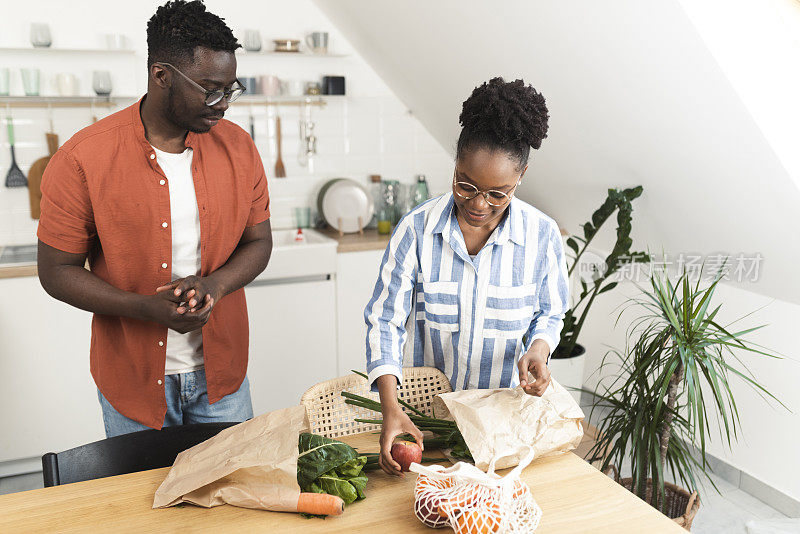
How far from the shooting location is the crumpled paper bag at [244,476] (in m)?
1.20

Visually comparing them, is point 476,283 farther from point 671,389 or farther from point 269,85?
point 269,85

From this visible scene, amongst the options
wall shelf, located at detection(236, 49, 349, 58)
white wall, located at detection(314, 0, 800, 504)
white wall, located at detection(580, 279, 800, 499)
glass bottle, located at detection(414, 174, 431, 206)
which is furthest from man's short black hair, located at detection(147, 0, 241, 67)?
glass bottle, located at detection(414, 174, 431, 206)

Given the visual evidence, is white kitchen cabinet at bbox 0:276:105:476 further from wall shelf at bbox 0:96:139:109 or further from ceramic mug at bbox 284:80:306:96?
ceramic mug at bbox 284:80:306:96

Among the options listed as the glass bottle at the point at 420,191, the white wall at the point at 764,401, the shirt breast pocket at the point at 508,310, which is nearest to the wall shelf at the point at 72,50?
the glass bottle at the point at 420,191

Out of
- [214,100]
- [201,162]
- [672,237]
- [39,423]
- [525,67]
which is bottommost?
[39,423]

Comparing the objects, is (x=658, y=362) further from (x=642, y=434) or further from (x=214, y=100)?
(x=214, y=100)

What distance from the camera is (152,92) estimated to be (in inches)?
63.2

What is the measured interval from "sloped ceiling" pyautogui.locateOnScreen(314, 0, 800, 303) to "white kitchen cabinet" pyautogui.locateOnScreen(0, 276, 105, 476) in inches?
74.3

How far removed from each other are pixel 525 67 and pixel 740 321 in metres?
1.35

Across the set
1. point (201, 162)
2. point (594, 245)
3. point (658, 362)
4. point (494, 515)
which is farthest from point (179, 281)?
point (594, 245)

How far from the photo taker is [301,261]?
124 inches

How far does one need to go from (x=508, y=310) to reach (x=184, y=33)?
3.12ft

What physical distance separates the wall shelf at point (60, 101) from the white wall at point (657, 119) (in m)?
1.16

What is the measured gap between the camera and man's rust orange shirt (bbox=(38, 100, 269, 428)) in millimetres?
1591
